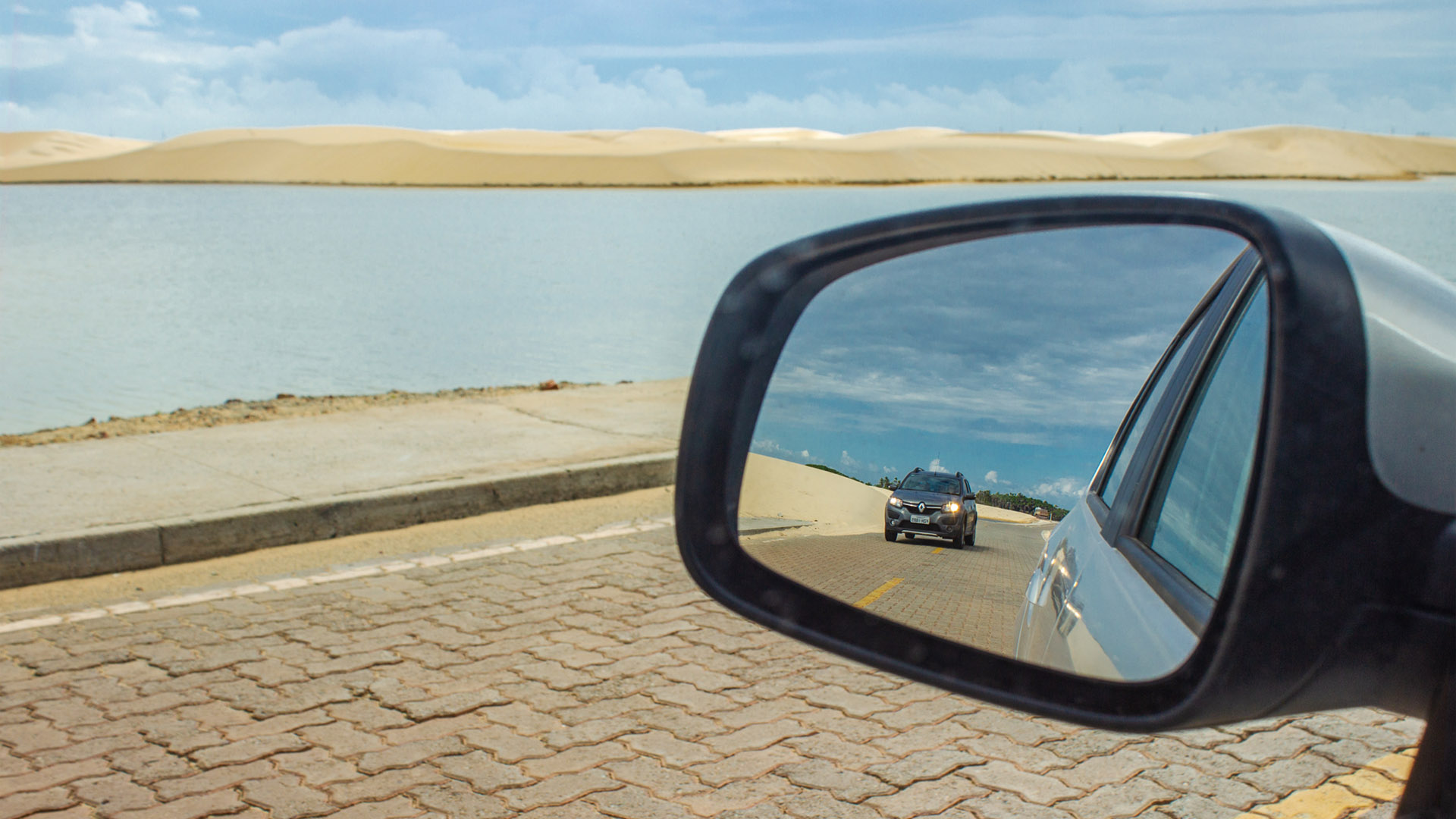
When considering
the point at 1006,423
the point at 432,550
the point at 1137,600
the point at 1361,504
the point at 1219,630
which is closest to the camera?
the point at 1361,504

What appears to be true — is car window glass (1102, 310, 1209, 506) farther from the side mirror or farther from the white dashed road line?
the white dashed road line

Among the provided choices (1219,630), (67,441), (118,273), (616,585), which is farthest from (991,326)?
(118,273)

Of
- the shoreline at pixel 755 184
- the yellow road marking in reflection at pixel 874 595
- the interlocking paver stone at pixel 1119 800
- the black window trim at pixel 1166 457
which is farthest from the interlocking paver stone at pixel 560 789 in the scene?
the shoreline at pixel 755 184

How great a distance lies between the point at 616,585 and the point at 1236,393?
14.9 ft

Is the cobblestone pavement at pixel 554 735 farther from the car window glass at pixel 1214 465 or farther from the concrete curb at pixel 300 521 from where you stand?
the car window glass at pixel 1214 465

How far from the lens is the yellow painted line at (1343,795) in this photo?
342 cm

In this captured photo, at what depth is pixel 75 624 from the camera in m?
5.21

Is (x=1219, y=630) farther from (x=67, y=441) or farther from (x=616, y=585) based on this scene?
(x=67, y=441)

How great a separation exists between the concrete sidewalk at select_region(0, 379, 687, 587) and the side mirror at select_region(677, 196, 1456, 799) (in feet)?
18.2

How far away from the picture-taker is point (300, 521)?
22.3 feet

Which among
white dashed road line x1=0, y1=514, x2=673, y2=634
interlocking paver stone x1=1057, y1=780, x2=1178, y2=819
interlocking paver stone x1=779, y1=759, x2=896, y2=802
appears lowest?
interlocking paver stone x1=1057, y1=780, x2=1178, y2=819

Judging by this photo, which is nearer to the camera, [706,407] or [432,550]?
[706,407]

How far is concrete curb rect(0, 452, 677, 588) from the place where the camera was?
6.00 meters

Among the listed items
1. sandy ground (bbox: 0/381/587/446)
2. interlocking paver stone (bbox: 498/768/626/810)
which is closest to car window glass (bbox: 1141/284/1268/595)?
interlocking paver stone (bbox: 498/768/626/810)
